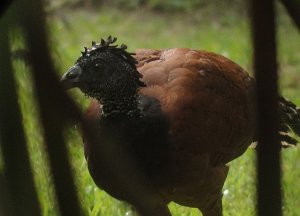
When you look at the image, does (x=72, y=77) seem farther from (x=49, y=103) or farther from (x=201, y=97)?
(x=201, y=97)

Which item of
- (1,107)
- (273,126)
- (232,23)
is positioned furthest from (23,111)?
(232,23)

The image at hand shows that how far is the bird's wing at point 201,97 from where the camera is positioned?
205cm

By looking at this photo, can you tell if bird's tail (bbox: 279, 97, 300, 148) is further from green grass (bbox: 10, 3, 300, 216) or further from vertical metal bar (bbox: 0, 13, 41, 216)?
vertical metal bar (bbox: 0, 13, 41, 216)

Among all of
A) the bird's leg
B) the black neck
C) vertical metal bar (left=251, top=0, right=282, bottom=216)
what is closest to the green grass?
the bird's leg

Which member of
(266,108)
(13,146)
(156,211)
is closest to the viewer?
(266,108)

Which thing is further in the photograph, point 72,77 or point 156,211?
point 156,211

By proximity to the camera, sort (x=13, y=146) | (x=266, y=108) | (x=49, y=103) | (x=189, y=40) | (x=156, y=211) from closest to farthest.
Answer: (x=266, y=108), (x=49, y=103), (x=13, y=146), (x=156, y=211), (x=189, y=40)

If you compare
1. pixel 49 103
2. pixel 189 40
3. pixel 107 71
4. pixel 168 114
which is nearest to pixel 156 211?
pixel 168 114

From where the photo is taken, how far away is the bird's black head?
204cm

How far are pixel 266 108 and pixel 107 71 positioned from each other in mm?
666

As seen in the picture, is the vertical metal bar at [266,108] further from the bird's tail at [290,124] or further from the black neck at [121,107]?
the black neck at [121,107]

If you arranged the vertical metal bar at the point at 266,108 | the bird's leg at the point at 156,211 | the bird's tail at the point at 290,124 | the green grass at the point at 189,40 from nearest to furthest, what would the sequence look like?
the vertical metal bar at the point at 266,108, the bird's leg at the point at 156,211, the bird's tail at the point at 290,124, the green grass at the point at 189,40

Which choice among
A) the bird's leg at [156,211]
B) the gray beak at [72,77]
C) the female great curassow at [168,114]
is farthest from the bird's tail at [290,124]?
the gray beak at [72,77]

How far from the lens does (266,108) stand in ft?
5.10
